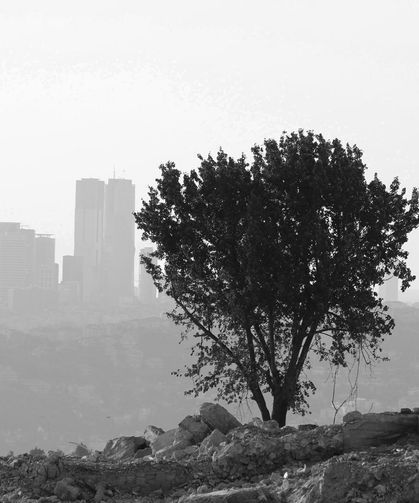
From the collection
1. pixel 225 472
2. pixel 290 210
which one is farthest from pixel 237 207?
pixel 225 472

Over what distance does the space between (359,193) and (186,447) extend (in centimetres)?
1070

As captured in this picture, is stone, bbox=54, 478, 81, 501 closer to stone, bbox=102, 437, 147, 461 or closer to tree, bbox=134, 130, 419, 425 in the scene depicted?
stone, bbox=102, 437, 147, 461

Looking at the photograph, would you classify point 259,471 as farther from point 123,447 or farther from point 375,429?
point 123,447

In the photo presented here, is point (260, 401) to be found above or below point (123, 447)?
above

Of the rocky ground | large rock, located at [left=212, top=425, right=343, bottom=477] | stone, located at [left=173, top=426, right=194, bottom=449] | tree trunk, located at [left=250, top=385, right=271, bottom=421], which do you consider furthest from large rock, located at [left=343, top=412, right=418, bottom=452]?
tree trunk, located at [left=250, top=385, right=271, bottom=421]

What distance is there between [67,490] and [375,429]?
20.4 feet

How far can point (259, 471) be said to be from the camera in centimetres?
1723

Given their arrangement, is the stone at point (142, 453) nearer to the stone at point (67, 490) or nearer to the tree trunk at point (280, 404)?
the stone at point (67, 490)

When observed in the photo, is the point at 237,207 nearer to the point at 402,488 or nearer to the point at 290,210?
the point at 290,210

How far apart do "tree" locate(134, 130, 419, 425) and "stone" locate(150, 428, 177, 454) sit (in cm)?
555

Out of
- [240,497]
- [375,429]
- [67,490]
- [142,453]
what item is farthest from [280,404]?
[240,497]

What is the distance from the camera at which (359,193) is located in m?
28.7

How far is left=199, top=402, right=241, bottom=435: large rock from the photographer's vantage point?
23.1m

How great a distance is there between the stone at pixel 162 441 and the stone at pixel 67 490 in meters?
5.41
